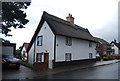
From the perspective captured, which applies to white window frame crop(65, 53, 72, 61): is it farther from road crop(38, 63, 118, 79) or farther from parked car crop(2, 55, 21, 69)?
parked car crop(2, 55, 21, 69)

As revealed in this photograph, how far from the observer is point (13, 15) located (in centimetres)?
1485

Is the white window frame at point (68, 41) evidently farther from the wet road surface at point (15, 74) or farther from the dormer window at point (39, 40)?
the wet road surface at point (15, 74)

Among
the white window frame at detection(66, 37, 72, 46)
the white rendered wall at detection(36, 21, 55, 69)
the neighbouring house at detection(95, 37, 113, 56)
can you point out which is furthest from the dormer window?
the neighbouring house at detection(95, 37, 113, 56)

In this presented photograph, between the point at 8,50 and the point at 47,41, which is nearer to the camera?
the point at 47,41

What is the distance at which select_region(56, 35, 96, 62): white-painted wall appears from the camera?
19328mm

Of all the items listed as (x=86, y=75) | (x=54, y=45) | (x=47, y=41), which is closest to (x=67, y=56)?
(x=54, y=45)

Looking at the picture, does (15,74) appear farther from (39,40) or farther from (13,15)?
(39,40)

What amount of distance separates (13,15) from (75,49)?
12.0 m

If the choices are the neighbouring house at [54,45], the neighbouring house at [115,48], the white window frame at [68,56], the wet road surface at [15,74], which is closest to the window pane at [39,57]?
the neighbouring house at [54,45]

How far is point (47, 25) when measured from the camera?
20.3 m

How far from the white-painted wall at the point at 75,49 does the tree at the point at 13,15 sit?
225 inches

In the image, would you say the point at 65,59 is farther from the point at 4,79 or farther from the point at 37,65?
the point at 4,79

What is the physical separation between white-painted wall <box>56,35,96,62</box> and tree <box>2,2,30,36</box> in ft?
18.8

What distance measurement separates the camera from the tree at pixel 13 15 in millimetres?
14023
